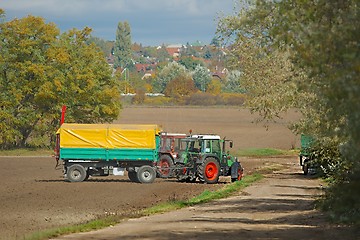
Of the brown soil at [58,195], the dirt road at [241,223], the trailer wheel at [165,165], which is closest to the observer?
the dirt road at [241,223]

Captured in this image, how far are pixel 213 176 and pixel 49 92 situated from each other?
3165cm

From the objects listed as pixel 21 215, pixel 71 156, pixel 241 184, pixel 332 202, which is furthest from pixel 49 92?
pixel 332 202

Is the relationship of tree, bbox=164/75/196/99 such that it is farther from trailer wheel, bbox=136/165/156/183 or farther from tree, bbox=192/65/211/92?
trailer wheel, bbox=136/165/156/183

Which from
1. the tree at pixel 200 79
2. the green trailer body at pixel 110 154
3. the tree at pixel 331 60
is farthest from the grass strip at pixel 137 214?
the tree at pixel 200 79

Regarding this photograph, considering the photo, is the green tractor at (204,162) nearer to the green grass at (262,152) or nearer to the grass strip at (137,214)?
the grass strip at (137,214)

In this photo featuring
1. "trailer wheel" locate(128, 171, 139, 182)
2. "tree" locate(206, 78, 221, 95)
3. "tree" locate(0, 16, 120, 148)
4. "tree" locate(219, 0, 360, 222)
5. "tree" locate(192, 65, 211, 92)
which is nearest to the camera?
"tree" locate(219, 0, 360, 222)

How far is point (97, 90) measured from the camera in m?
Answer: 73.6

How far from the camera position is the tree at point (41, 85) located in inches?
2773

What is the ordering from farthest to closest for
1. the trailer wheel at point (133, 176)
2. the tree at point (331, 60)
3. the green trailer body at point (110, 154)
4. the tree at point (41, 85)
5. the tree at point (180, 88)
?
the tree at point (180, 88), the tree at point (41, 85), the trailer wheel at point (133, 176), the green trailer body at point (110, 154), the tree at point (331, 60)

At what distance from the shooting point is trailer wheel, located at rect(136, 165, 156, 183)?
4066 cm

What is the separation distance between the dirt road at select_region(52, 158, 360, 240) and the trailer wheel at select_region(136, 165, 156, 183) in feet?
29.9

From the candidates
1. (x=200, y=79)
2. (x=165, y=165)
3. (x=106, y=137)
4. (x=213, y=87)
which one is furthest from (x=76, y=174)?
(x=200, y=79)

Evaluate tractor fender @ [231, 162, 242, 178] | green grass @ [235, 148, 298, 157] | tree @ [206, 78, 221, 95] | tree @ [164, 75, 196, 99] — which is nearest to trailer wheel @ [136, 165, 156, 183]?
tractor fender @ [231, 162, 242, 178]

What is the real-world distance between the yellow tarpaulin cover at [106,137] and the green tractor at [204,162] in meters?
1.65
